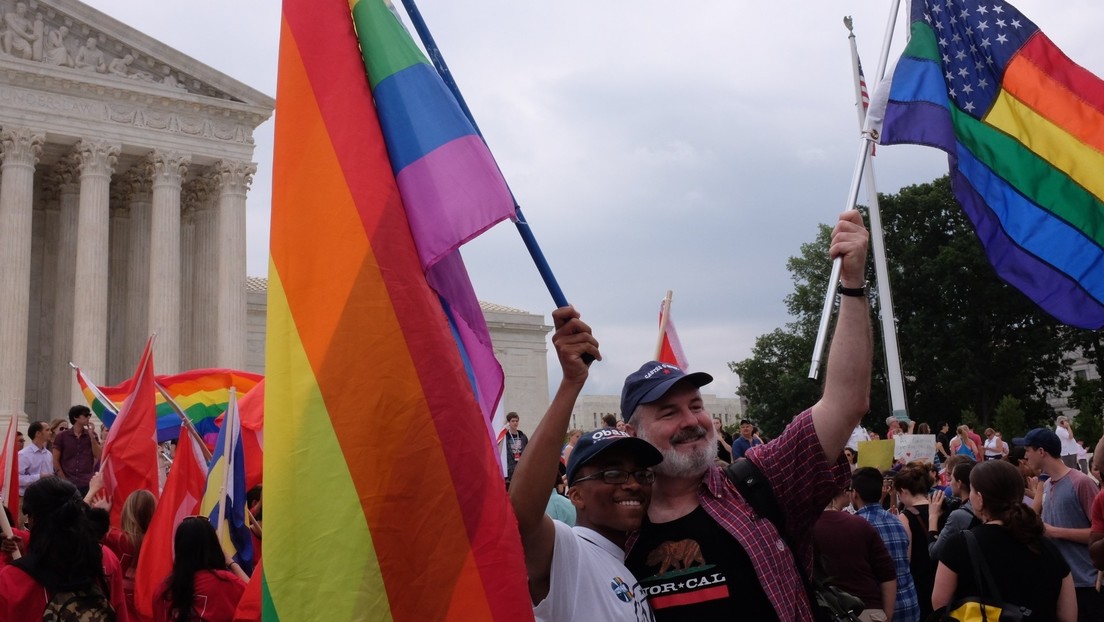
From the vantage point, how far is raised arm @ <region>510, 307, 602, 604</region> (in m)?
3.18

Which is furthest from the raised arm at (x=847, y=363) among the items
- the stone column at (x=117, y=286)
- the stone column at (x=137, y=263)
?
the stone column at (x=117, y=286)

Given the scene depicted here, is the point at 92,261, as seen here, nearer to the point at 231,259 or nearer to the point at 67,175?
the point at 67,175

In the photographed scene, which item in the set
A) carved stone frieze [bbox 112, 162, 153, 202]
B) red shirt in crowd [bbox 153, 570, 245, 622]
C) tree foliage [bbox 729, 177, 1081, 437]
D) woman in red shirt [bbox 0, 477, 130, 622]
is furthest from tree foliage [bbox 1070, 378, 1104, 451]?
woman in red shirt [bbox 0, 477, 130, 622]

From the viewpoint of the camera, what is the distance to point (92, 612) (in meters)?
5.36

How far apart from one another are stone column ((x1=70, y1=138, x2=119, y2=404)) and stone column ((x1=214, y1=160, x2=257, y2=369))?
3.30 metres

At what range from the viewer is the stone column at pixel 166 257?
29891mm

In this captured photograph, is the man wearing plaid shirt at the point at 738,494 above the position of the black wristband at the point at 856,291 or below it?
below

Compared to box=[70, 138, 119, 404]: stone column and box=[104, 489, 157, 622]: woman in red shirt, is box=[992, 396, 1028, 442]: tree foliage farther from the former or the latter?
box=[104, 489, 157, 622]: woman in red shirt

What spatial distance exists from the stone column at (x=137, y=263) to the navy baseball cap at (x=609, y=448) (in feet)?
101

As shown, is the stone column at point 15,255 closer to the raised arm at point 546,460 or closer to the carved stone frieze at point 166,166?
the carved stone frieze at point 166,166

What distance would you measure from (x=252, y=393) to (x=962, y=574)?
8.17 metres

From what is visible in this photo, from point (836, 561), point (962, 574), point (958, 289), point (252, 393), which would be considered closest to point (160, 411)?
point (252, 393)

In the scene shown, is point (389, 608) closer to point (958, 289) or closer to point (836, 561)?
point (836, 561)

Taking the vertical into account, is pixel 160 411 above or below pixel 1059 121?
below
